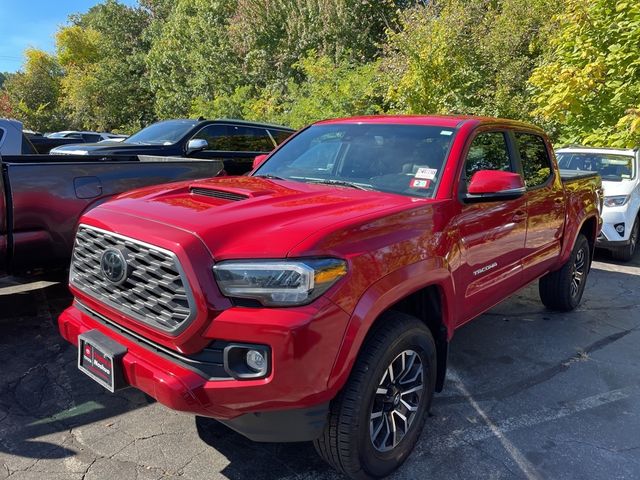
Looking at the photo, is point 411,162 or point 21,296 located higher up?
point 411,162

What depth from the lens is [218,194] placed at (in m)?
2.85

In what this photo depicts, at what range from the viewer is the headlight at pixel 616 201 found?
7.60 m

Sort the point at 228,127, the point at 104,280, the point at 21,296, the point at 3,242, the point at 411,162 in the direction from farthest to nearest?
the point at 228,127, the point at 21,296, the point at 3,242, the point at 411,162, the point at 104,280

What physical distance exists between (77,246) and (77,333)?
1.55ft

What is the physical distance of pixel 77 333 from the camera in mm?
2639

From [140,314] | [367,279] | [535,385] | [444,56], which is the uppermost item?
[444,56]

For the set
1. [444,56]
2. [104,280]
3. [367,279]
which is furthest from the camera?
[444,56]

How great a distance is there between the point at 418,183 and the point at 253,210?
115cm

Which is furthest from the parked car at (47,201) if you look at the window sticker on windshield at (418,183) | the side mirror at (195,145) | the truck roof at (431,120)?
the side mirror at (195,145)

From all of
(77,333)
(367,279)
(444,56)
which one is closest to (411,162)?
(367,279)

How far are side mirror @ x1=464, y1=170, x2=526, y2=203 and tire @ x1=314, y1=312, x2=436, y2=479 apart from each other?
93cm

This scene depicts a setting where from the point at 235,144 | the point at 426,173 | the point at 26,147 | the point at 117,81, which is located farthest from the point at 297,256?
the point at 117,81

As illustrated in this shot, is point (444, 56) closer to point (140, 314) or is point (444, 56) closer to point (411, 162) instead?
point (411, 162)

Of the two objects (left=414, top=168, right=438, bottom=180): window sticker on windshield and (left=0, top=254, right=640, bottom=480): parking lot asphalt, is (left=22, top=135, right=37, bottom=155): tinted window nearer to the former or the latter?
(left=0, top=254, right=640, bottom=480): parking lot asphalt
